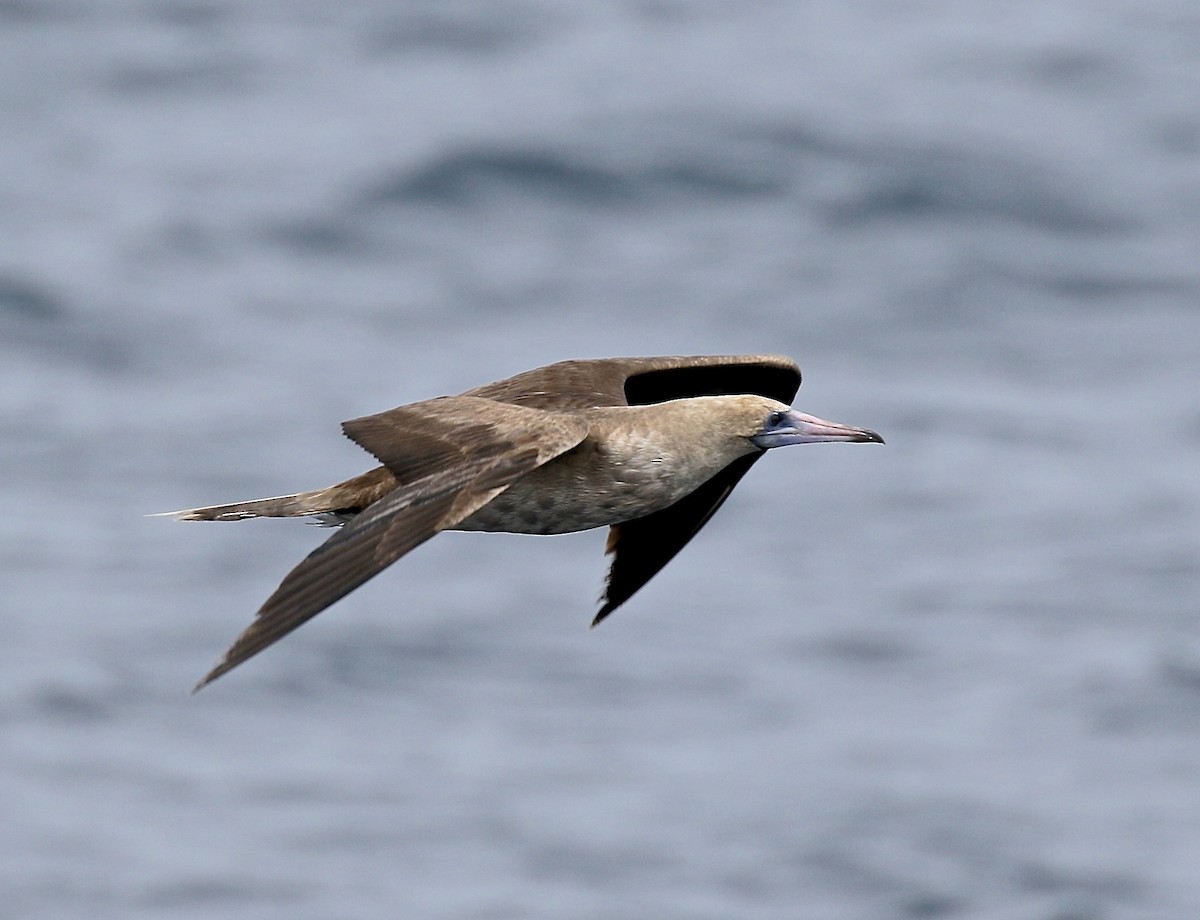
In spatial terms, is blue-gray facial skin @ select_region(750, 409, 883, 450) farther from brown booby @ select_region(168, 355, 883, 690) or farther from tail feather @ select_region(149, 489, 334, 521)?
tail feather @ select_region(149, 489, 334, 521)

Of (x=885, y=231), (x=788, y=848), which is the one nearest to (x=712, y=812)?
(x=788, y=848)

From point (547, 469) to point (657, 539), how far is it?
67.1 inches

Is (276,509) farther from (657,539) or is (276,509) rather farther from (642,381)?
(642,381)

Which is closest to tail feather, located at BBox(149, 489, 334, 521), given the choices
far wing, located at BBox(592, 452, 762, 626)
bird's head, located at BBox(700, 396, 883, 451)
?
far wing, located at BBox(592, 452, 762, 626)

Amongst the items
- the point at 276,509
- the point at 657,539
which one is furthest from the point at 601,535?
the point at 276,509

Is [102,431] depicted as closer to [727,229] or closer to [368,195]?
[368,195]

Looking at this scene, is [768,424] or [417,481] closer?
[417,481]

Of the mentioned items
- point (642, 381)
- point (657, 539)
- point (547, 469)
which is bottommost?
point (657, 539)

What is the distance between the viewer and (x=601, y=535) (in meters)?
35.9

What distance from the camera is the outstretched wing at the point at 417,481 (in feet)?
29.2

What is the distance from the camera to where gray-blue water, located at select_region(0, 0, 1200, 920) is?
30844 mm

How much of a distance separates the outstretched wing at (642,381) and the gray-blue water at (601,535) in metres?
17.2

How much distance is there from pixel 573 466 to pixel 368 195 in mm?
28056

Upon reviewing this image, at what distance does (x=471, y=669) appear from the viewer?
33.2m
